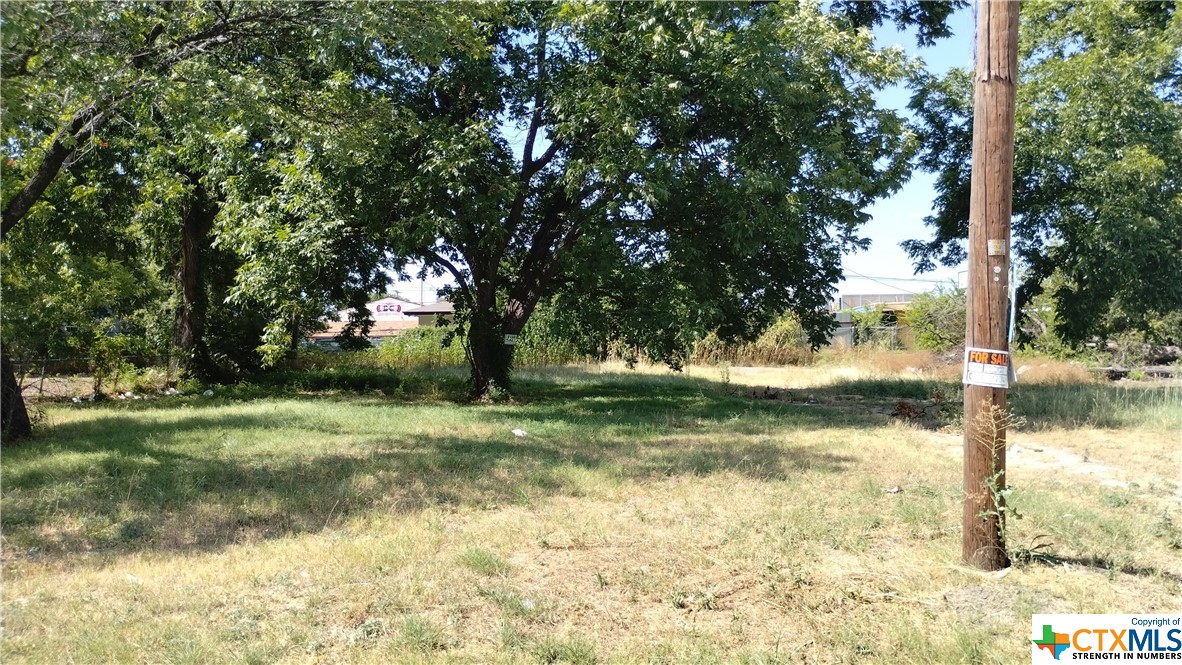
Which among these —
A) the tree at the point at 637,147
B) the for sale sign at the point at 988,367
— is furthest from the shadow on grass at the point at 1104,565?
the tree at the point at 637,147

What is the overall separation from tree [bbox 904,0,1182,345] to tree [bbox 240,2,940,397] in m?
3.71

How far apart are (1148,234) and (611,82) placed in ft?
34.0

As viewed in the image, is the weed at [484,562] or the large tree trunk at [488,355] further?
the large tree trunk at [488,355]

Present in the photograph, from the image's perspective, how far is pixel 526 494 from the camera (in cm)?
790

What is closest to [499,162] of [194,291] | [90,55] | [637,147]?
[637,147]

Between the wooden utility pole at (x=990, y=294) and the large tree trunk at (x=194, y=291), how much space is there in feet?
57.8

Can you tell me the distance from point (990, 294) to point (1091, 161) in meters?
13.0

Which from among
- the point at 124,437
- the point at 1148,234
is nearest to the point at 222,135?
the point at 124,437

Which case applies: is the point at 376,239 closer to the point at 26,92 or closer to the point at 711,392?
the point at 26,92

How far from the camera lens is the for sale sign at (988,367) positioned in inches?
215

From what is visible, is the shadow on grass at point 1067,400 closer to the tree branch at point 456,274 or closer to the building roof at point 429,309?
the tree branch at point 456,274

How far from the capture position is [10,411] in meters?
10.8

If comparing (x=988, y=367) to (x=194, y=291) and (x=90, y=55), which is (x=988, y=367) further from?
(x=194, y=291)

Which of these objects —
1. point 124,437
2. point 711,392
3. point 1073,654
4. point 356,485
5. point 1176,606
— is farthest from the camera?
point 711,392
